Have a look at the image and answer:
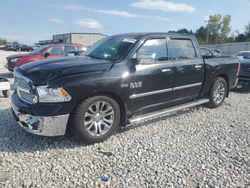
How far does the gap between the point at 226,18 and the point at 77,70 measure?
8156cm

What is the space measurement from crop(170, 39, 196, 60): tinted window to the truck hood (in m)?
1.63

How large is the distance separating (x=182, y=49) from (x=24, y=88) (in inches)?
133

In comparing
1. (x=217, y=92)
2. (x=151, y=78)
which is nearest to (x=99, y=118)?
(x=151, y=78)

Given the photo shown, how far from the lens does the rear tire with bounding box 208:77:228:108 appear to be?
6.52 m

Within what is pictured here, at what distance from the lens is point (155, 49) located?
16.6 ft

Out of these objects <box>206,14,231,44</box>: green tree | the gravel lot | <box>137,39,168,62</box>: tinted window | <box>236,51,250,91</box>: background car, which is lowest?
the gravel lot

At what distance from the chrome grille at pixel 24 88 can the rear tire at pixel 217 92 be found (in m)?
4.40

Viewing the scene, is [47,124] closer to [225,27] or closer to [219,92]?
[219,92]

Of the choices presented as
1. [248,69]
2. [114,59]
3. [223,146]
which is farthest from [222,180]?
[248,69]

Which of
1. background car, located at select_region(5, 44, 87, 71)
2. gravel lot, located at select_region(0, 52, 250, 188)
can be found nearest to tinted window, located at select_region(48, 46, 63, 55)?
background car, located at select_region(5, 44, 87, 71)

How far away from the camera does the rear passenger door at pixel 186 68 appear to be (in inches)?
211

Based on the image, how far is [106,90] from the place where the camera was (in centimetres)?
424

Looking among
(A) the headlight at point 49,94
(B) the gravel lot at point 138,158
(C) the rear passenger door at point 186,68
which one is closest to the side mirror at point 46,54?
(B) the gravel lot at point 138,158

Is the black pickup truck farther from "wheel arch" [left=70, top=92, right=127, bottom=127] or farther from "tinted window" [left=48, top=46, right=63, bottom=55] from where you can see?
"tinted window" [left=48, top=46, right=63, bottom=55]
